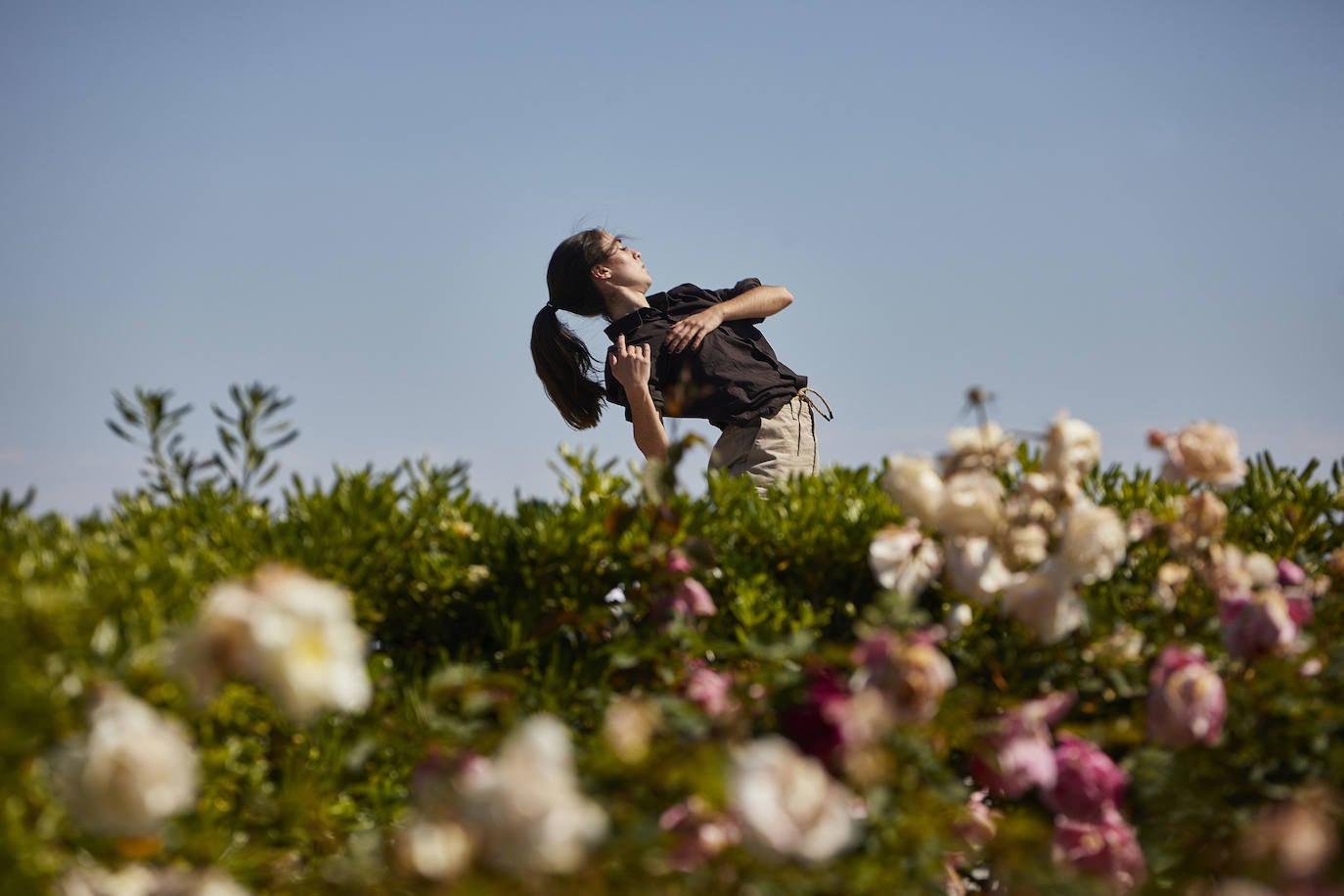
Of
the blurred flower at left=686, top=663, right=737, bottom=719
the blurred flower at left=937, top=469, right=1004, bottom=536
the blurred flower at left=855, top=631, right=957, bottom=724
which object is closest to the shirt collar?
the blurred flower at left=937, top=469, right=1004, bottom=536

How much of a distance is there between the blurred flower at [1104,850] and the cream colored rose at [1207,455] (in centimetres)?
87

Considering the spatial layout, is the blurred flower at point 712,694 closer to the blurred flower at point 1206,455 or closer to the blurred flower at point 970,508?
the blurred flower at point 970,508

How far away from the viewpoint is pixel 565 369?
21.3ft

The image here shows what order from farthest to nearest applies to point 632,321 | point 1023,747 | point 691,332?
point 632,321 < point 691,332 < point 1023,747

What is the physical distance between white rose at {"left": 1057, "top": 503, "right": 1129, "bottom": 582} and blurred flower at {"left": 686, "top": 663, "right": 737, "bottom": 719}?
0.68 meters

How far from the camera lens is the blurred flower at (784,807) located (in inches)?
58.0

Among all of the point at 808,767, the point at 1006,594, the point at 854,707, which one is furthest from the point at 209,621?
the point at 1006,594

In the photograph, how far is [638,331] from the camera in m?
5.91

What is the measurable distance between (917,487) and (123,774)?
145 centimetres

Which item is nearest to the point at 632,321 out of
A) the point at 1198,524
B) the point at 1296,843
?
the point at 1198,524

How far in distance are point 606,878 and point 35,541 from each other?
4.11ft

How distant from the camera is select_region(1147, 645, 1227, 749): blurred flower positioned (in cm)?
201

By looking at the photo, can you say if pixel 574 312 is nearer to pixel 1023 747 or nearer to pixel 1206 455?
pixel 1206 455

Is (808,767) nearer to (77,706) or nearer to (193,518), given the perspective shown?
(77,706)
